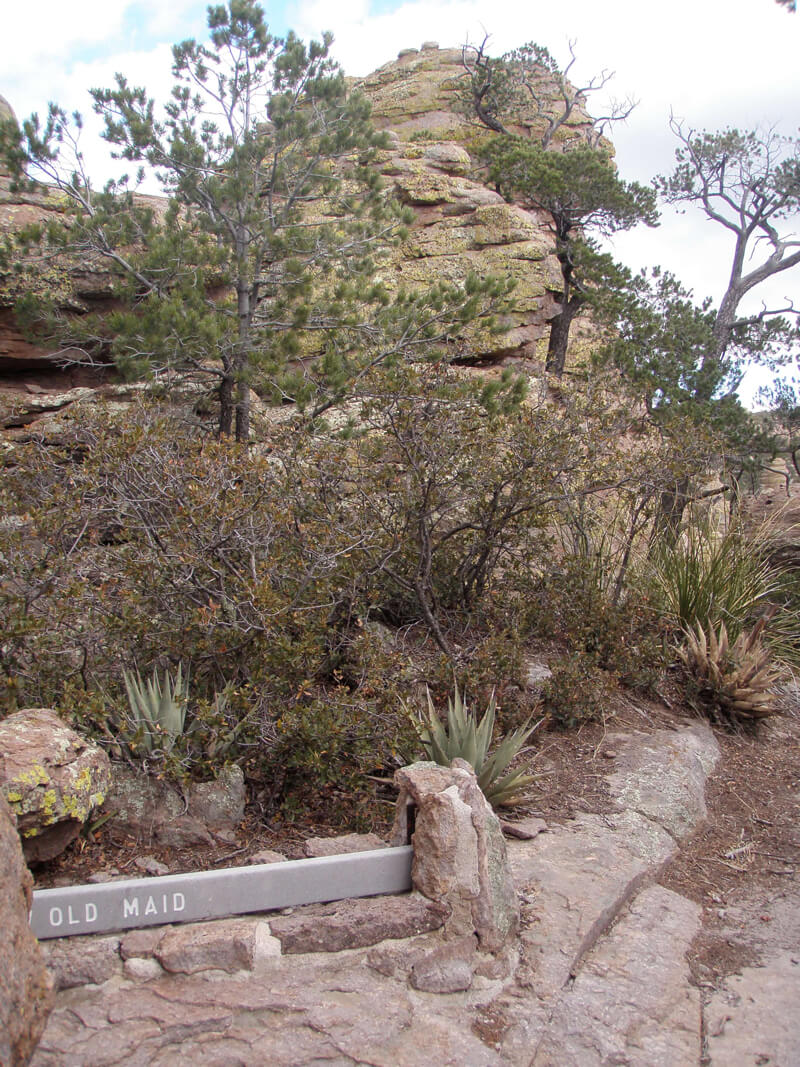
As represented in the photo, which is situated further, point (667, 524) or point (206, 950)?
point (667, 524)

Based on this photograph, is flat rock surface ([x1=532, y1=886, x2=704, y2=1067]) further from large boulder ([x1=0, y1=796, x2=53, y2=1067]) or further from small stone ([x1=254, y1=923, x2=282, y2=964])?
large boulder ([x1=0, y1=796, x2=53, y2=1067])

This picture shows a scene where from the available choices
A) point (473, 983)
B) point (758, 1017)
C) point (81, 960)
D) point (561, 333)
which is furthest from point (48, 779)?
point (561, 333)

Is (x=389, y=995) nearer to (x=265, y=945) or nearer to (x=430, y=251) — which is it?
(x=265, y=945)

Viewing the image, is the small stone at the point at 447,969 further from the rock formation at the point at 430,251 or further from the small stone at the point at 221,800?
the rock formation at the point at 430,251

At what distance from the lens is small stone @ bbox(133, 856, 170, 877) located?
3.47 meters

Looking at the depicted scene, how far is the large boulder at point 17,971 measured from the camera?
5.97 ft

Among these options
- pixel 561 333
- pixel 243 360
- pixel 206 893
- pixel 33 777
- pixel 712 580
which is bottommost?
pixel 206 893

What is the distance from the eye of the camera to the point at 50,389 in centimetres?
1103

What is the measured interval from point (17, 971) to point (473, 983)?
1626 millimetres

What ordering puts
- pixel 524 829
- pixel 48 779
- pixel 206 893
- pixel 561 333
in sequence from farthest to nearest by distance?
pixel 561 333
pixel 524 829
pixel 48 779
pixel 206 893

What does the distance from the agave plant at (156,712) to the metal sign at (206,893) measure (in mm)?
1007

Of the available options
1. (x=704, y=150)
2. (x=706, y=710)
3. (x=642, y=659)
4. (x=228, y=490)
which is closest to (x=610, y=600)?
(x=642, y=659)

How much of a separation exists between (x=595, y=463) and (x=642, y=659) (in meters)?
1.56

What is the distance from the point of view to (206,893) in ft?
9.68
